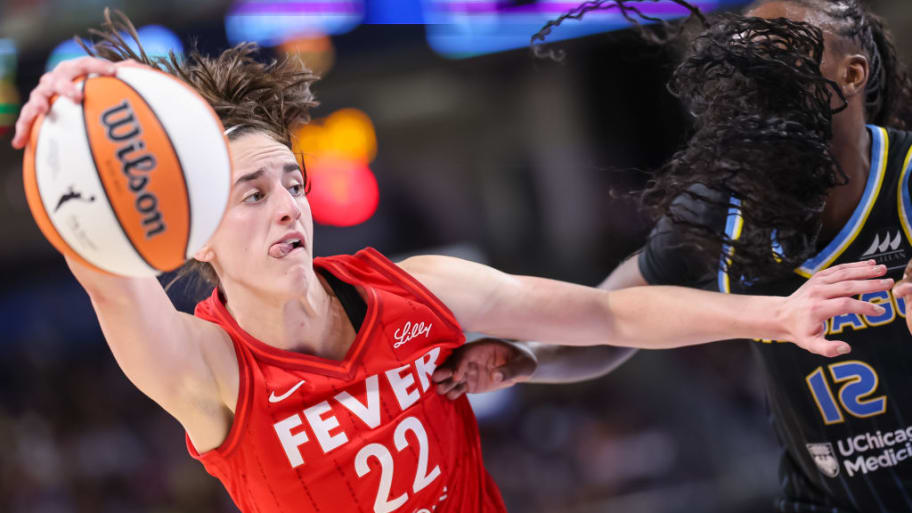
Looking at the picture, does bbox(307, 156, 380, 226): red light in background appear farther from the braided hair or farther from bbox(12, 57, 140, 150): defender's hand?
bbox(12, 57, 140, 150): defender's hand

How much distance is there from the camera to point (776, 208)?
2303mm

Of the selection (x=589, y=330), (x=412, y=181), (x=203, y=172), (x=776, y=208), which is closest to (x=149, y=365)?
(x=203, y=172)

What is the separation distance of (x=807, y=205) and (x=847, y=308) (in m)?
0.47

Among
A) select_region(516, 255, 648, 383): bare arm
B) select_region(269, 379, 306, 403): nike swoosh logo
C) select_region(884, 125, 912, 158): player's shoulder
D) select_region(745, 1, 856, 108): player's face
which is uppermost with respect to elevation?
select_region(745, 1, 856, 108): player's face

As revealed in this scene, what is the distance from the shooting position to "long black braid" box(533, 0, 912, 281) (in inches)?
88.7

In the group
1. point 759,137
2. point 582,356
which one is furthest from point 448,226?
point 759,137

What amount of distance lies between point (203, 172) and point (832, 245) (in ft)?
5.28

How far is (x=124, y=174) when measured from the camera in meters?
1.75

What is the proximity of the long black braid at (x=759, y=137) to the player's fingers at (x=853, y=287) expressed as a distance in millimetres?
389

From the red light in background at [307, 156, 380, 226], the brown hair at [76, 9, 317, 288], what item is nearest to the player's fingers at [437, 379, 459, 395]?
the brown hair at [76, 9, 317, 288]

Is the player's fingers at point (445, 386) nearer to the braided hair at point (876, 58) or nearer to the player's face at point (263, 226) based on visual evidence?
the player's face at point (263, 226)

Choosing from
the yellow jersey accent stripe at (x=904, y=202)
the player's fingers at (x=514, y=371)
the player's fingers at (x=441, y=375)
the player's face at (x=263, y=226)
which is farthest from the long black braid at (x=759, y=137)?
the player's face at (x=263, y=226)

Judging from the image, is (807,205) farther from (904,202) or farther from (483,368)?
(483,368)

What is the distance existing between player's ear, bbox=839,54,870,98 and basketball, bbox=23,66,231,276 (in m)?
1.63
